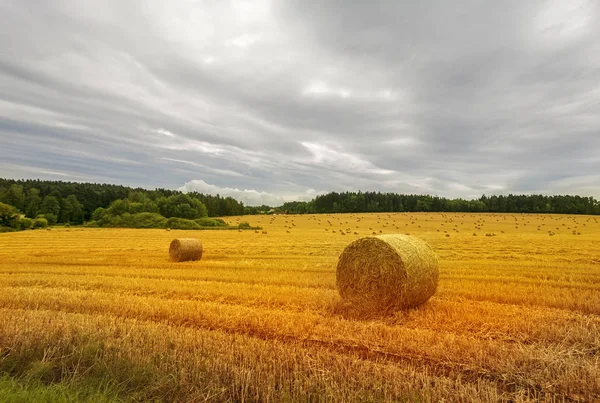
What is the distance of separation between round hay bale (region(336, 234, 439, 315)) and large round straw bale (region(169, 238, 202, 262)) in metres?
10.0

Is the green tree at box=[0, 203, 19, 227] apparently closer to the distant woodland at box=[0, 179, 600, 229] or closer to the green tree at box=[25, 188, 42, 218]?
the distant woodland at box=[0, 179, 600, 229]

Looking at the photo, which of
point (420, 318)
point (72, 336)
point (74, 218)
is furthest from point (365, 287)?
point (74, 218)

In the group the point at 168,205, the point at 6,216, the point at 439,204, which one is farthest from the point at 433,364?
the point at 439,204

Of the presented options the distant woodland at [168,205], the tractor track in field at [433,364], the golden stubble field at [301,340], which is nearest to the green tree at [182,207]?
the distant woodland at [168,205]

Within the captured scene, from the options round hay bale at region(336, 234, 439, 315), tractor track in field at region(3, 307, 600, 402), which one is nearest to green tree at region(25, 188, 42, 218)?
round hay bale at region(336, 234, 439, 315)

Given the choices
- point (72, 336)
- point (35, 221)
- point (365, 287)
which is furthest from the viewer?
point (35, 221)

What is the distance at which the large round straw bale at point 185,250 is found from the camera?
1692 centimetres

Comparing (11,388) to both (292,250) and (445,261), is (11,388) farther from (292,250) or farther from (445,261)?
(292,250)

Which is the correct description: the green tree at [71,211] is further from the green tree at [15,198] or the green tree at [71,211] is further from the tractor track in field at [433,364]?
the tractor track in field at [433,364]

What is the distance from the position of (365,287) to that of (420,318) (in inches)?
61.6

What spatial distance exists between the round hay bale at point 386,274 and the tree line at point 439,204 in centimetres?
7946

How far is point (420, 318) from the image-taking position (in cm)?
719

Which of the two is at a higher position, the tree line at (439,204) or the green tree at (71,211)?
the tree line at (439,204)

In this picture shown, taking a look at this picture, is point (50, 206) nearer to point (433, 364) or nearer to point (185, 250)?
point (185, 250)
